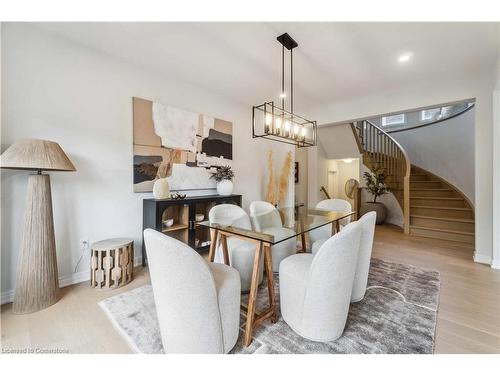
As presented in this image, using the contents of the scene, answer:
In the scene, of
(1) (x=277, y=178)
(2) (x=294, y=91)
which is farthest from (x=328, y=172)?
(2) (x=294, y=91)

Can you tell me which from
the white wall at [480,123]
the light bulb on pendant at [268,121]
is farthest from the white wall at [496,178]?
the light bulb on pendant at [268,121]

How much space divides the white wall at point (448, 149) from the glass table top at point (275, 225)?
170 inches

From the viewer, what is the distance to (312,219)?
233cm

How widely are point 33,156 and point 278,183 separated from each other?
3.75 m

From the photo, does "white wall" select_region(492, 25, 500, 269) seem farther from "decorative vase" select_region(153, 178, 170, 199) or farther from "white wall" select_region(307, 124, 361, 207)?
"decorative vase" select_region(153, 178, 170, 199)

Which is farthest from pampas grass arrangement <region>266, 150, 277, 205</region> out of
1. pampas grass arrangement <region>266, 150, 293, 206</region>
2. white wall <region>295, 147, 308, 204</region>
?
white wall <region>295, 147, 308, 204</region>

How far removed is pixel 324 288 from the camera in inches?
52.0

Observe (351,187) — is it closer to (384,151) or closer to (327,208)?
(384,151)

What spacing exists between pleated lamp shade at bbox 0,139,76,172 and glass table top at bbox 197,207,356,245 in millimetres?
1307

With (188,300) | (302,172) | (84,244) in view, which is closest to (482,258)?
(188,300)

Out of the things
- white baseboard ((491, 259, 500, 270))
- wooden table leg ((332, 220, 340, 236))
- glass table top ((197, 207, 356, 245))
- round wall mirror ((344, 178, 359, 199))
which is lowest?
white baseboard ((491, 259, 500, 270))

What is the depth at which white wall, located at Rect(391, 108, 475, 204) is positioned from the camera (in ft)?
15.5

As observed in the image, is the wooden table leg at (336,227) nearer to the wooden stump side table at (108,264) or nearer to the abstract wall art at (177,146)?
the abstract wall art at (177,146)
